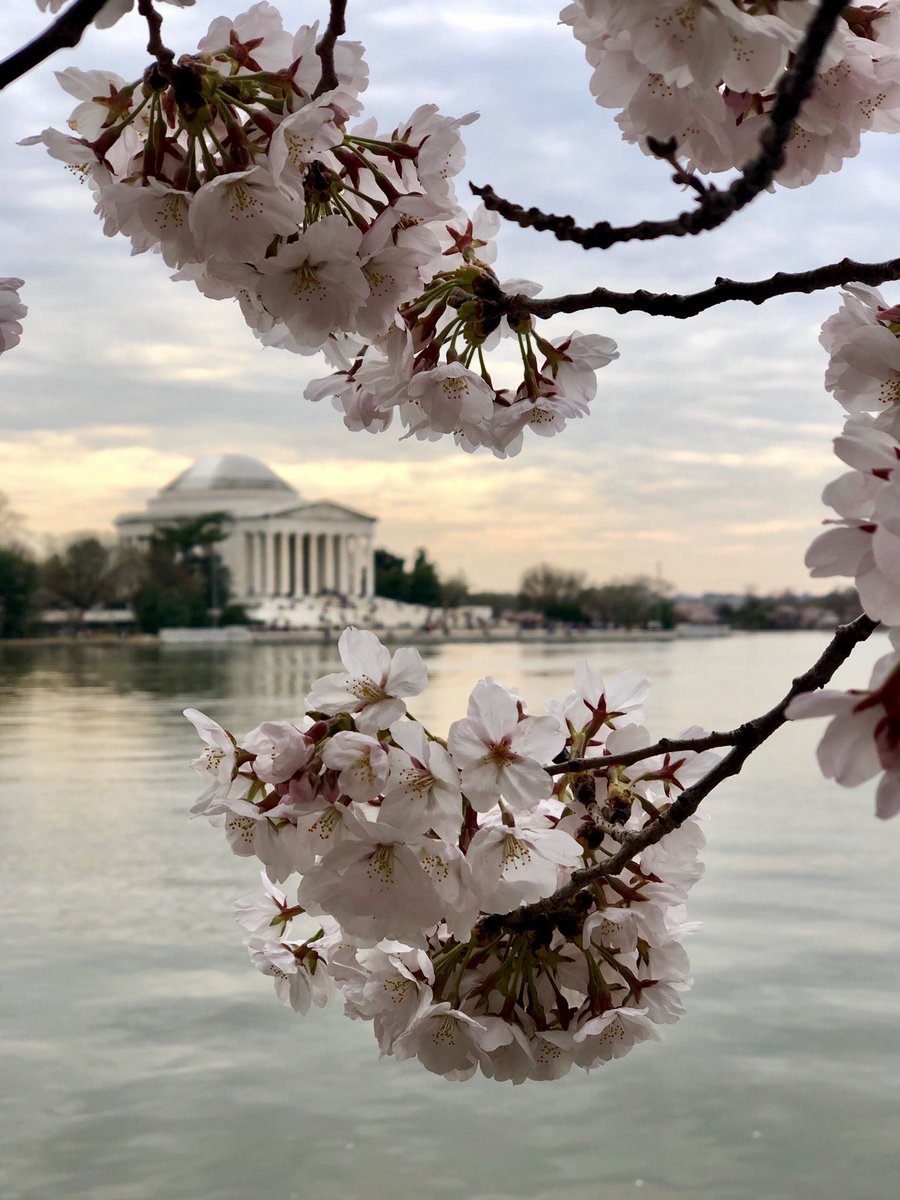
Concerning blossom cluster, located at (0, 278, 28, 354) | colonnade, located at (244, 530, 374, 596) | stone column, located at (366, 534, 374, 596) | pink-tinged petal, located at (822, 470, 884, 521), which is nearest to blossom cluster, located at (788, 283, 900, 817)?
pink-tinged petal, located at (822, 470, 884, 521)

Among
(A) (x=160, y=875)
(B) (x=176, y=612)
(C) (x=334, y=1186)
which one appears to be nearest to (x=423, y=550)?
(B) (x=176, y=612)

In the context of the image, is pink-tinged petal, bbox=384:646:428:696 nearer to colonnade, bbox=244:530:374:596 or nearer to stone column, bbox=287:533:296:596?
colonnade, bbox=244:530:374:596

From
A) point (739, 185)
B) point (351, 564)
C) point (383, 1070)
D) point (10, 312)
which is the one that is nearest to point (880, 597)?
point (739, 185)

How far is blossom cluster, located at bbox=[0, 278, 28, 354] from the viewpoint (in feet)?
3.25

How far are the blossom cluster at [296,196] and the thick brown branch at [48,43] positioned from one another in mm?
121

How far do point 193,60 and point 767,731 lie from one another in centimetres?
64

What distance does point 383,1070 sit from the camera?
4559 mm

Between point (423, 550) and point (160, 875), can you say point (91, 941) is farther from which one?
→ point (423, 550)

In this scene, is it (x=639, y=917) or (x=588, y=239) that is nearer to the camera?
(x=588, y=239)

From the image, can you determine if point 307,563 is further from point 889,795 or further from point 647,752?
point 889,795

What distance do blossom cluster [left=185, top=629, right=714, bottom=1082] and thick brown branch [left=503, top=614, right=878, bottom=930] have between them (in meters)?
0.01

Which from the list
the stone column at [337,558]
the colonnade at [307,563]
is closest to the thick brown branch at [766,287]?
the colonnade at [307,563]

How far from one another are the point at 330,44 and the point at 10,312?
0.32 m

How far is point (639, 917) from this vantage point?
1.09 meters
